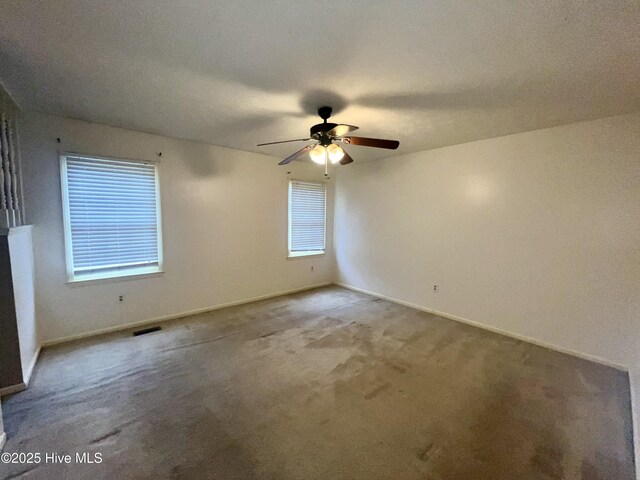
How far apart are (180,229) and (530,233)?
4.60m

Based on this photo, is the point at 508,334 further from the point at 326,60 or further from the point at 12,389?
the point at 12,389

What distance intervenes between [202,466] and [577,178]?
14.0 ft

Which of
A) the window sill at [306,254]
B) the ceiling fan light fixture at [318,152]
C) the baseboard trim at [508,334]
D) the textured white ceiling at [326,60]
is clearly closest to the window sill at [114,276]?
the textured white ceiling at [326,60]

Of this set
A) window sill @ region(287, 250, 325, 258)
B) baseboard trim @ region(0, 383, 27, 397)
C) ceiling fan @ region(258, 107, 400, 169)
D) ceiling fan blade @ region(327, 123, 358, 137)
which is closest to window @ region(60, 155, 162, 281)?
baseboard trim @ region(0, 383, 27, 397)

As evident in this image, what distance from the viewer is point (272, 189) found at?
482 cm

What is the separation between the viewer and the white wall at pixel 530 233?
2762 mm

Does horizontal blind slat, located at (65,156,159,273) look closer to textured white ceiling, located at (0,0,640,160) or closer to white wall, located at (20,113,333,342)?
white wall, located at (20,113,333,342)

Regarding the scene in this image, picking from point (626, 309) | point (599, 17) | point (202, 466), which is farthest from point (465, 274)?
point (202, 466)

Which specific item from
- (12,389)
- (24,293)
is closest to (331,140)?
(24,293)

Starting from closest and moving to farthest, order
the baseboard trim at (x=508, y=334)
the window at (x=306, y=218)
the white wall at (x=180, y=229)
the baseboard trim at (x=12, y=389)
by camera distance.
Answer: the baseboard trim at (x=12, y=389)
the baseboard trim at (x=508, y=334)
the white wall at (x=180, y=229)
the window at (x=306, y=218)

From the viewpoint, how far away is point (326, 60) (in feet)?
6.09

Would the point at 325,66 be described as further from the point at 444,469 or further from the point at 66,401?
the point at 66,401

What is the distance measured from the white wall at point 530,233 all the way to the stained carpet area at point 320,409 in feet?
1.49

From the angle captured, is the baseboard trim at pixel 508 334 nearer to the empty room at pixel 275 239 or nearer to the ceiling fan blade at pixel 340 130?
the empty room at pixel 275 239
